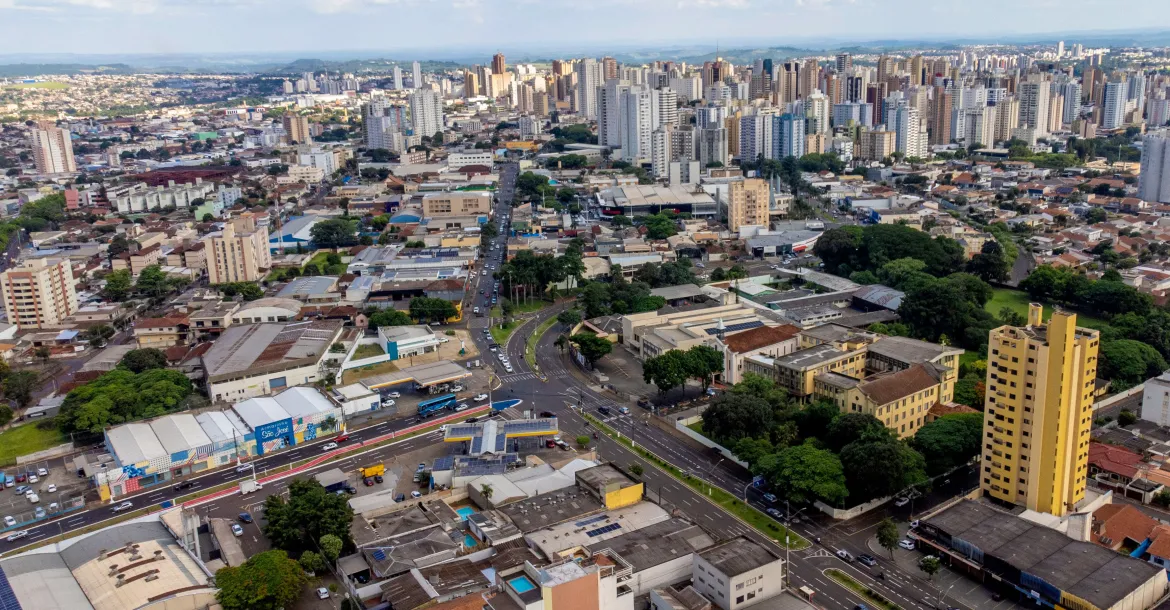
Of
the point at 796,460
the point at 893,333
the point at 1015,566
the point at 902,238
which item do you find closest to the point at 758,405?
the point at 796,460

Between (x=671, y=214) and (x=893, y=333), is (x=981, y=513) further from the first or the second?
(x=671, y=214)

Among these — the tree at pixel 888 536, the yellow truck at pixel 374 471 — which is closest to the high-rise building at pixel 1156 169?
the tree at pixel 888 536

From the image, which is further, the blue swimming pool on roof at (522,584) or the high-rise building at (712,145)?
the high-rise building at (712,145)

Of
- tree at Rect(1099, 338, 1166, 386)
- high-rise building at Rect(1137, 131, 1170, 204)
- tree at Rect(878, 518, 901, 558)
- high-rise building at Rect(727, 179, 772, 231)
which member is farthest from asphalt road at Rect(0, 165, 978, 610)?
high-rise building at Rect(1137, 131, 1170, 204)

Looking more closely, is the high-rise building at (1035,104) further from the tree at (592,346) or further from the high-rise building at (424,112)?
the tree at (592,346)

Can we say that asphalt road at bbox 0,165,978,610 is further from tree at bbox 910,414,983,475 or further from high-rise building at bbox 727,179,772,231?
high-rise building at bbox 727,179,772,231
